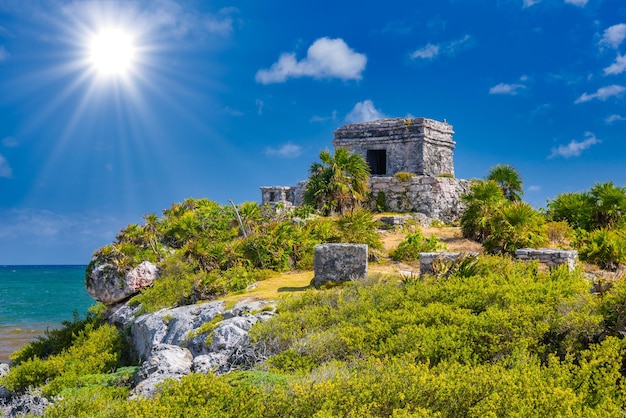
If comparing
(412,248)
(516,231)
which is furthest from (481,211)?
(412,248)

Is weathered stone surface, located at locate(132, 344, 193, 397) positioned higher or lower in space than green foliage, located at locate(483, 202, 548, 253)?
lower

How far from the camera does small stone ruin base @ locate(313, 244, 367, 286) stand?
1238 centimetres

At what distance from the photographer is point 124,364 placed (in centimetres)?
1223

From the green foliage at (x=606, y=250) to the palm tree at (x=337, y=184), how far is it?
9704mm

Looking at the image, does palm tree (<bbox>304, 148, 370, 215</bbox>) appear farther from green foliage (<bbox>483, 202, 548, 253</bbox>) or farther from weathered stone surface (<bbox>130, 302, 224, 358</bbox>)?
weathered stone surface (<bbox>130, 302, 224, 358</bbox>)

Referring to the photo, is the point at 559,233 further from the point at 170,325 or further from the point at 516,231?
the point at 170,325

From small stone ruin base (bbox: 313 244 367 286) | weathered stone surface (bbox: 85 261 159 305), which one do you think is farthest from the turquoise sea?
small stone ruin base (bbox: 313 244 367 286)

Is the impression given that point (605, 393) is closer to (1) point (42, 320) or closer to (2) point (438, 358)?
(2) point (438, 358)

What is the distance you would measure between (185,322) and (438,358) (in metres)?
6.40

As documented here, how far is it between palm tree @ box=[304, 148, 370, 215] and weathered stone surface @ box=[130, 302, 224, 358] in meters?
10.7

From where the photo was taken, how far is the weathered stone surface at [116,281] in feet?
55.2

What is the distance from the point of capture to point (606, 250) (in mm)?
14289

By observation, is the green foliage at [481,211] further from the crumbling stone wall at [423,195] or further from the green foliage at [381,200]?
the green foliage at [381,200]

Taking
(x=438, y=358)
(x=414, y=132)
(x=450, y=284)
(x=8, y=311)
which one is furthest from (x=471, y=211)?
(x=8, y=311)
